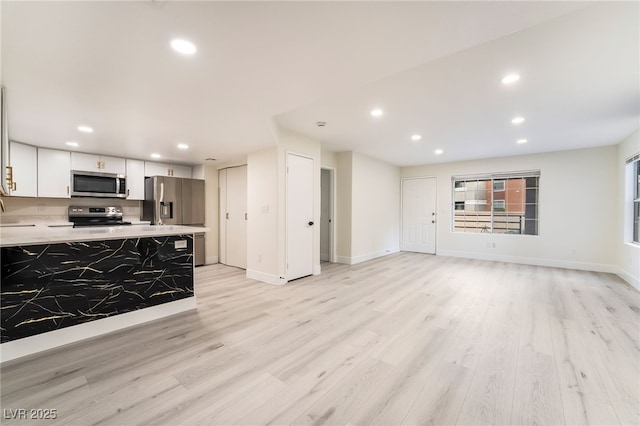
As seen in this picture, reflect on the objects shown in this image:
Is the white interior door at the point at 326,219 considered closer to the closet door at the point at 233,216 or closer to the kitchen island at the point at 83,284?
the closet door at the point at 233,216

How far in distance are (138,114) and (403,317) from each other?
12.1 ft

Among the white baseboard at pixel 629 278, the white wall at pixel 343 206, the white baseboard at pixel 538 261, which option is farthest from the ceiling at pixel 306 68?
the white baseboard at pixel 538 261

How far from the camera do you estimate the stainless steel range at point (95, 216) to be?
4.64 m

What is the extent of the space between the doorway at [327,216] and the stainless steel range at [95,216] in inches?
162

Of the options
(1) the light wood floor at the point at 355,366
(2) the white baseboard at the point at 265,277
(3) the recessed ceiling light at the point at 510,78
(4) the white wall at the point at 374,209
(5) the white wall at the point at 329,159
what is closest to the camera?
(1) the light wood floor at the point at 355,366

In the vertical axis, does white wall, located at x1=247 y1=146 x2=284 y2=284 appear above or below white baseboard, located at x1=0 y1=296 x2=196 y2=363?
above

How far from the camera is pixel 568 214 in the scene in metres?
5.44

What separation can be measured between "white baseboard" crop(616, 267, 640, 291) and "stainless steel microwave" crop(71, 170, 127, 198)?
8932mm

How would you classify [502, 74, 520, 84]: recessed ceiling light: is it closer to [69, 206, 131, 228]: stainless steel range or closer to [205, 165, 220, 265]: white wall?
[205, 165, 220, 265]: white wall

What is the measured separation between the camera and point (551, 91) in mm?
2740

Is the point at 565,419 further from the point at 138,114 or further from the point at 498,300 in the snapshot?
the point at 138,114

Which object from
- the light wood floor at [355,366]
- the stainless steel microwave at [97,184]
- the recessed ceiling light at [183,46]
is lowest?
the light wood floor at [355,366]

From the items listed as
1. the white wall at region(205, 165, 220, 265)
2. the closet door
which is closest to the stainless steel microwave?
the white wall at region(205, 165, 220, 265)

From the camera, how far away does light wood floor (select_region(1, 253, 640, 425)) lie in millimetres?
1539
